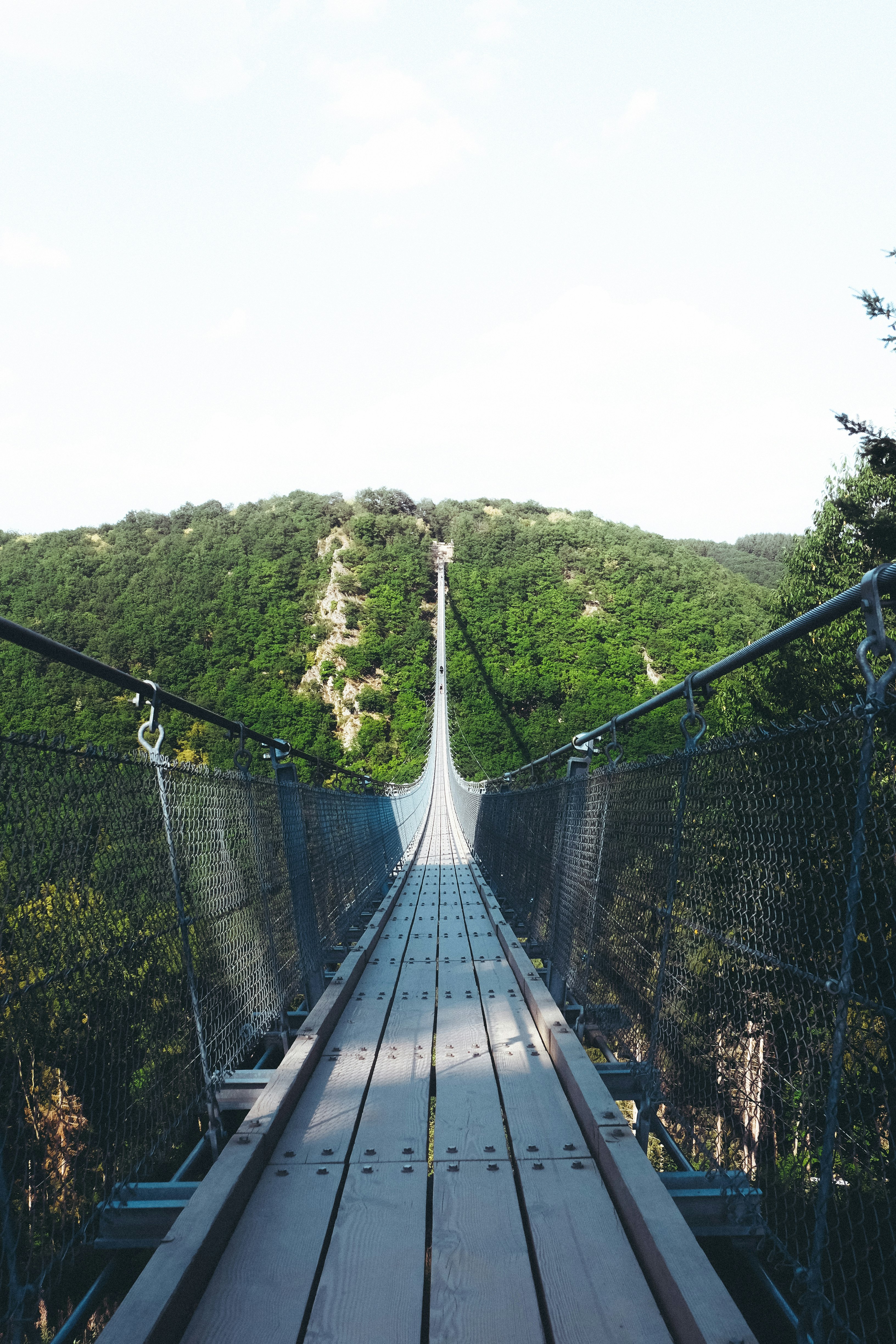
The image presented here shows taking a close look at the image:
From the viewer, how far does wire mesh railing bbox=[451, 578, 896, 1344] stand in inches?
42.0

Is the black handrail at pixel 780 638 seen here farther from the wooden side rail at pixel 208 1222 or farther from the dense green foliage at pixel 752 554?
the dense green foliage at pixel 752 554

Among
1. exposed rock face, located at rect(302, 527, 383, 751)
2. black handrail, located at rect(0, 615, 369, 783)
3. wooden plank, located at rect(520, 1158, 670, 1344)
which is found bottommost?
wooden plank, located at rect(520, 1158, 670, 1344)

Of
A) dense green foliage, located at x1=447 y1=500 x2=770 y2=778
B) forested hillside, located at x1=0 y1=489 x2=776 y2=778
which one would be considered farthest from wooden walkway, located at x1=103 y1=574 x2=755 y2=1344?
forested hillside, located at x1=0 y1=489 x2=776 y2=778

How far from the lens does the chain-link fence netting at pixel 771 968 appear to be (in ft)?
3.52

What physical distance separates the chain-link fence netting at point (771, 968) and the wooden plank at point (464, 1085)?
37cm

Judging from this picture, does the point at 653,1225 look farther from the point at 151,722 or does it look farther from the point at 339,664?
the point at 339,664

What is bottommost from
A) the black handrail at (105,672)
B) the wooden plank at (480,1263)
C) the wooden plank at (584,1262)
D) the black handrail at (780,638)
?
the wooden plank at (584,1262)

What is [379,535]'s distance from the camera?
5041 cm

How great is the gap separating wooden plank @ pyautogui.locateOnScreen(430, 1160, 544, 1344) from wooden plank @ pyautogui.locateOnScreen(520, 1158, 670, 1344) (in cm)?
3

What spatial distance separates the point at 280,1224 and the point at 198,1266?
0.74 feet

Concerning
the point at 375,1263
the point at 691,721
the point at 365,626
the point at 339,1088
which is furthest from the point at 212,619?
the point at 375,1263

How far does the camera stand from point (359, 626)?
1686 inches

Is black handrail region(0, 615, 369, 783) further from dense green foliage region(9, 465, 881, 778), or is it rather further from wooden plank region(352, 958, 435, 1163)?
dense green foliage region(9, 465, 881, 778)

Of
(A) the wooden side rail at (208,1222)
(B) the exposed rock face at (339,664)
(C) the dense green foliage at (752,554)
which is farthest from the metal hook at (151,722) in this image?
(C) the dense green foliage at (752,554)
